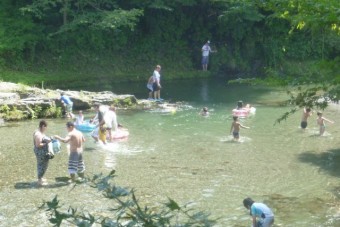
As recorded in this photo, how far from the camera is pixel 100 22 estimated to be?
30.0 m

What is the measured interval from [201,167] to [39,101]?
963 cm

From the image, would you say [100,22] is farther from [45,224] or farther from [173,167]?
[45,224]

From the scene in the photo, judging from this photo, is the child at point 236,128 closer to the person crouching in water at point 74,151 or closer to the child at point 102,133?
the child at point 102,133

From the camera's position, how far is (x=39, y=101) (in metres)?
22.2

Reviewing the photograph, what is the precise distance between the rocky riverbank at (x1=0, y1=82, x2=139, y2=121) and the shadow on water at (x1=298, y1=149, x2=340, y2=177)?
396 inches

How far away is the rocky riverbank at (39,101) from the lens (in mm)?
21438

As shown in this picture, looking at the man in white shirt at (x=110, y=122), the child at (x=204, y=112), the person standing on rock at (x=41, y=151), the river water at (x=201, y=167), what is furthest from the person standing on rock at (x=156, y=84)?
the person standing on rock at (x=41, y=151)

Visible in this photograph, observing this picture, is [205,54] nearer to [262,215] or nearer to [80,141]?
[80,141]

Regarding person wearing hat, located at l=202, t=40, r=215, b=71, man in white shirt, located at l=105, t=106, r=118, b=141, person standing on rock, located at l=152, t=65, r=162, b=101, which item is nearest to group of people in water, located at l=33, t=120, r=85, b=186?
man in white shirt, located at l=105, t=106, r=118, b=141

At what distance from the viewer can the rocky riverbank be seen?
21.4m

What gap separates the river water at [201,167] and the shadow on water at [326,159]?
0.09 ft

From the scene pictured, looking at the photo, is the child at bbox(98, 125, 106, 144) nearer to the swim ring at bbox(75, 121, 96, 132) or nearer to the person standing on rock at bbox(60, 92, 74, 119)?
the swim ring at bbox(75, 121, 96, 132)

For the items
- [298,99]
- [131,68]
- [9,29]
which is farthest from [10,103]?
[298,99]

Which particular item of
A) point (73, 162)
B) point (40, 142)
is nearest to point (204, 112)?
point (73, 162)
